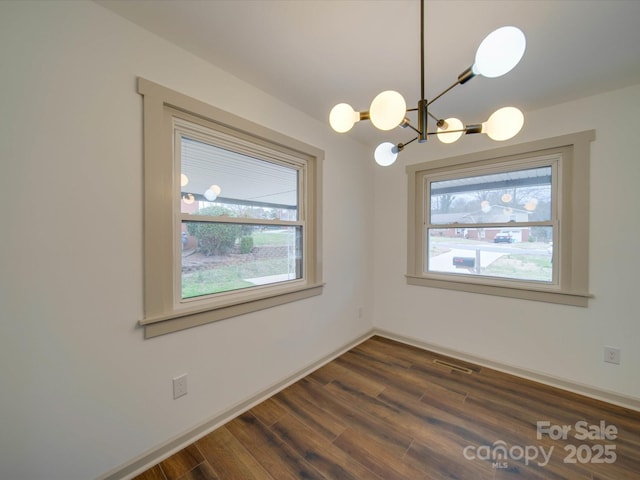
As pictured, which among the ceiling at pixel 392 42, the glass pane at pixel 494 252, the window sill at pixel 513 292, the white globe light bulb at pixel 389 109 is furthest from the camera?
the glass pane at pixel 494 252

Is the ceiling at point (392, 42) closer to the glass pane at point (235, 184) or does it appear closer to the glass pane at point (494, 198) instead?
the glass pane at point (235, 184)

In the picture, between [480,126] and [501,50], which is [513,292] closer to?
[480,126]

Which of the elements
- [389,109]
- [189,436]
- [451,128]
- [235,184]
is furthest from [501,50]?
[189,436]

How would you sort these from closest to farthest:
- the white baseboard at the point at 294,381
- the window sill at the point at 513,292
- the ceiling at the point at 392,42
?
the ceiling at the point at 392,42 → the white baseboard at the point at 294,381 → the window sill at the point at 513,292

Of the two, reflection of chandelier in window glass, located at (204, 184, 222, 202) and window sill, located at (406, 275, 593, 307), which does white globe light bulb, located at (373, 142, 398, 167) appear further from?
window sill, located at (406, 275, 593, 307)

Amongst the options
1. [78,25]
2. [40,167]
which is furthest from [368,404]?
[78,25]

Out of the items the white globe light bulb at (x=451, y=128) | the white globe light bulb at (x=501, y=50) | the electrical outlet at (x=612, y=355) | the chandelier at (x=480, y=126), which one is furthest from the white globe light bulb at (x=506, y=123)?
the electrical outlet at (x=612, y=355)

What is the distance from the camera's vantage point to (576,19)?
1329 mm

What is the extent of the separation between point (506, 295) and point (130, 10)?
11.5ft

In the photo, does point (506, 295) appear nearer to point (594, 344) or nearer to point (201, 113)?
point (594, 344)

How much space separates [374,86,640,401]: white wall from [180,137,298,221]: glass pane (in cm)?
179

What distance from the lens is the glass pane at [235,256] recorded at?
5.66ft

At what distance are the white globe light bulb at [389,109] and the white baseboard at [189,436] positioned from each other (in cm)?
212

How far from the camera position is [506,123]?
114 cm
